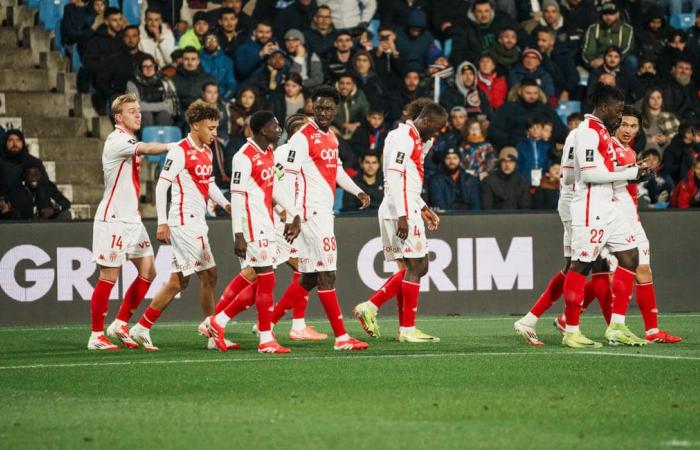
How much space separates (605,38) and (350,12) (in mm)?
4685

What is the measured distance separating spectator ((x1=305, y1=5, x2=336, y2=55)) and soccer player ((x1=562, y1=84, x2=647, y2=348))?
34.1 feet

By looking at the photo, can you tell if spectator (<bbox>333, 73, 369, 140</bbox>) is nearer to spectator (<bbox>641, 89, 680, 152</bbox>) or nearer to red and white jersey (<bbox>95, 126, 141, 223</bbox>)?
spectator (<bbox>641, 89, 680, 152</bbox>)

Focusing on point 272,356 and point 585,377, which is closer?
point 585,377

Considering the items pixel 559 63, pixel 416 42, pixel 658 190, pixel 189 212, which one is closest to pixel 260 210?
pixel 189 212

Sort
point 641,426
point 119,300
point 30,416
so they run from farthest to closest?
point 119,300 < point 30,416 < point 641,426

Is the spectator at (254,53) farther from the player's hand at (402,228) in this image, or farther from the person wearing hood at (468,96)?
the player's hand at (402,228)

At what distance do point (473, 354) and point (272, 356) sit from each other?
187 centimetres

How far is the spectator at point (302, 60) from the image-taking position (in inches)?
846

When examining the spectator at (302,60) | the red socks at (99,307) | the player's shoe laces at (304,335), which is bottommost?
the player's shoe laces at (304,335)

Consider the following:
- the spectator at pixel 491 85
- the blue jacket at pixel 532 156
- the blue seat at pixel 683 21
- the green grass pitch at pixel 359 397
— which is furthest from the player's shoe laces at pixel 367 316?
the blue seat at pixel 683 21

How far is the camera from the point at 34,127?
20.8m

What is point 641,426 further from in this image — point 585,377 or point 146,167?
point 146,167

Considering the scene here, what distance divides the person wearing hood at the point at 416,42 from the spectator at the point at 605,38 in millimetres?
2957

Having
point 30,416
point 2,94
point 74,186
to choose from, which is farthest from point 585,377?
point 2,94
